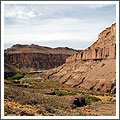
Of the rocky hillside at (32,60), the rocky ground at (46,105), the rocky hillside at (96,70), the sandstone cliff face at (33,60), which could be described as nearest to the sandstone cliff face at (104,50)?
the rocky hillside at (96,70)

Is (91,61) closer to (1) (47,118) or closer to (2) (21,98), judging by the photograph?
(2) (21,98)

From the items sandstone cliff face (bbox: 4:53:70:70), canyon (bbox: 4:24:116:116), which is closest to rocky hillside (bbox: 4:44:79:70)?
sandstone cliff face (bbox: 4:53:70:70)

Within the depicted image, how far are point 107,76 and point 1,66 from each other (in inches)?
1393

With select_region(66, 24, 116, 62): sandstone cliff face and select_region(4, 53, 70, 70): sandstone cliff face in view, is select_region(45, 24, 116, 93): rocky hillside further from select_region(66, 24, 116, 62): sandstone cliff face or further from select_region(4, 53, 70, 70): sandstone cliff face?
select_region(4, 53, 70, 70): sandstone cliff face

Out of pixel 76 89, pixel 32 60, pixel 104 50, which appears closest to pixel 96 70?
pixel 104 50

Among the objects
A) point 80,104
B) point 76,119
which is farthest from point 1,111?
point 80,104

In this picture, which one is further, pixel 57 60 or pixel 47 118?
pixel 57 60

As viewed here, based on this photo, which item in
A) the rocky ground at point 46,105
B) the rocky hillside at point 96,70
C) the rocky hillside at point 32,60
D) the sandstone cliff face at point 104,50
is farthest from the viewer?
the rocky hillside at point 32,60

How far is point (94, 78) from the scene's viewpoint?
45.4 m

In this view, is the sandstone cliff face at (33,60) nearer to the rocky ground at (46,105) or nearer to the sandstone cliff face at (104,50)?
the sandstone cliff face at (104,50)

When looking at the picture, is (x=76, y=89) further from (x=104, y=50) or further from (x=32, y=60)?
(x=32, y=60)

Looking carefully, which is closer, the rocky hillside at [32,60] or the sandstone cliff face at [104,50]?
the sandstone cliff face at [104,50]

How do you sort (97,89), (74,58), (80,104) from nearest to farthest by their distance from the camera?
(80,104) < (97,89) < (74,58)

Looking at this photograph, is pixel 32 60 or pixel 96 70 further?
pixel 32 60
